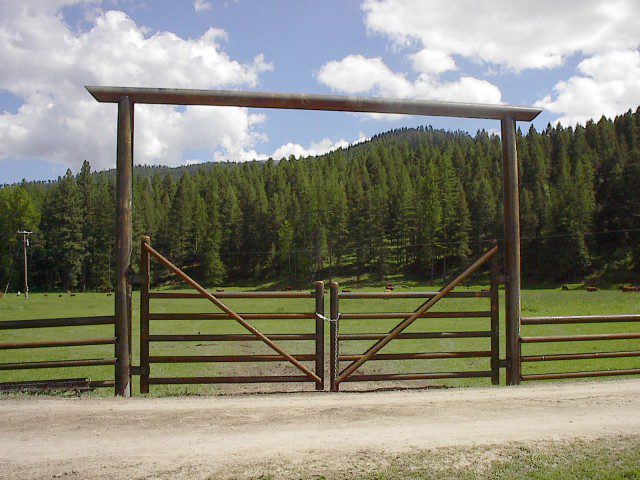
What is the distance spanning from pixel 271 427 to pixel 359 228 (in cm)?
9448

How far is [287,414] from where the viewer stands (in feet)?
20.0

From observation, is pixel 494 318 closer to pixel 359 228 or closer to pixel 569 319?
pixel 569 319

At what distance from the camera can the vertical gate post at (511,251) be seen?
8.53 metres

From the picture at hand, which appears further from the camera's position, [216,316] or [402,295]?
[402,295]

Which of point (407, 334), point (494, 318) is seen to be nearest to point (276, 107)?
point (407, 334)

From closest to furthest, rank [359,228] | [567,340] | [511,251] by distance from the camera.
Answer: [511,251] → [567,340] → [359,228]

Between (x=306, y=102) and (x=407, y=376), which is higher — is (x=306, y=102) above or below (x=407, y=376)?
above

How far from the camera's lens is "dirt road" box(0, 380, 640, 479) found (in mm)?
4473

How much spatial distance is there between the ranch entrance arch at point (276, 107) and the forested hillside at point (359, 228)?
267ft

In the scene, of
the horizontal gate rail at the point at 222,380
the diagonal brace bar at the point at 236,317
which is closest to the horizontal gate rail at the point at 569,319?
the diagonal brace bar at the point at 236,317

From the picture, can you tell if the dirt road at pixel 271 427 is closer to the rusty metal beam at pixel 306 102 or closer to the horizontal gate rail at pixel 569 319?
the horizontal gate rail at pixel 569 319

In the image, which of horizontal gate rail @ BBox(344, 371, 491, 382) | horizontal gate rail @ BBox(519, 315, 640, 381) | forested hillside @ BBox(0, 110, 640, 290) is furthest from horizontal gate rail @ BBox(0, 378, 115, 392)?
forested hillside @ BBox(0, 110, 640, 290)

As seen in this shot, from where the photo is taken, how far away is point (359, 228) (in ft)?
327

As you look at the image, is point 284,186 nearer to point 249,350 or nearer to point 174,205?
point 174,205
